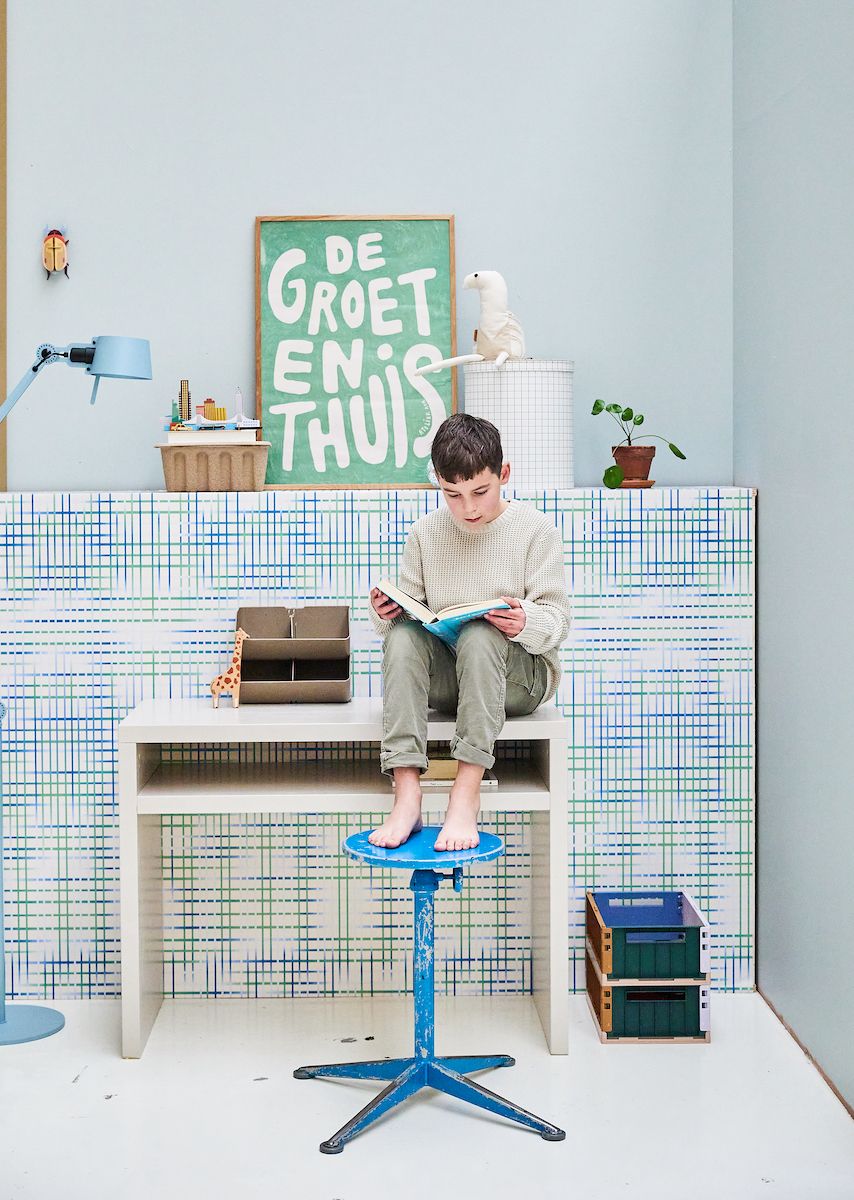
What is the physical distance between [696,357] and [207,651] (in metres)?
1.44

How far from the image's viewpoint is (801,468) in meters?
2.59

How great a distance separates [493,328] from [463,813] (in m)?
1.20

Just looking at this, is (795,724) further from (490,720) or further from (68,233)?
(68,233)

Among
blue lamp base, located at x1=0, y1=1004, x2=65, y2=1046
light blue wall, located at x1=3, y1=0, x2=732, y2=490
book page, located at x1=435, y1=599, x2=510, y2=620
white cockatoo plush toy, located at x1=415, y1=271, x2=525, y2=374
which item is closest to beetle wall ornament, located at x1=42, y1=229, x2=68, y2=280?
light blue wall, located at x1=3, y1=0, x2=732, y2=490

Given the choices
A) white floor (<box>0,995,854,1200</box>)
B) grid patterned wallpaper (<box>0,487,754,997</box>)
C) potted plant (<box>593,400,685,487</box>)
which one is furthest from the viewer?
potted plant (<box>593,400,685,487</box>)

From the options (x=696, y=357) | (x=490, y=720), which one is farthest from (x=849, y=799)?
(x=696, y=357)

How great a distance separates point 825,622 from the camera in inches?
96.3

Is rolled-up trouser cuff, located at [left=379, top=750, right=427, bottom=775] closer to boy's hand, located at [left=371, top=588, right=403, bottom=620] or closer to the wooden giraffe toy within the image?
boy's hand, located at [left=371, top=588, right=403, bottom=620]

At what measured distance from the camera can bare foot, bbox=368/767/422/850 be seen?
229cm

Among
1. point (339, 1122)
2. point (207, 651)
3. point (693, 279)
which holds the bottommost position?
point (339, 1122)

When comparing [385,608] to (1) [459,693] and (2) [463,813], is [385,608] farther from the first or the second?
(2) [463,813]

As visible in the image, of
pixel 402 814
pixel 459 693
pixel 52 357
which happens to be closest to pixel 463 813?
pixel 402 814

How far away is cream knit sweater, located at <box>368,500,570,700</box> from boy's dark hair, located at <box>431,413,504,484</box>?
0.19 metres

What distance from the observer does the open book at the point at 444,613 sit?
2.44 metres
